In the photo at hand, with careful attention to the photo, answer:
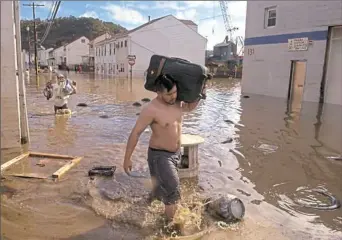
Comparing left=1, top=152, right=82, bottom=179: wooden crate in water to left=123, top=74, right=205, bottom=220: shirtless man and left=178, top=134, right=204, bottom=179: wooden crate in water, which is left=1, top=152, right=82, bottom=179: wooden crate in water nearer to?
left=178, top=134, right=204, bottom=179: wooden crate in water

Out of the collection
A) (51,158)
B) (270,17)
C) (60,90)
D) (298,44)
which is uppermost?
(270,17)

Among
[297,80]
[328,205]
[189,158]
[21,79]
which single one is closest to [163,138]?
[189,158]

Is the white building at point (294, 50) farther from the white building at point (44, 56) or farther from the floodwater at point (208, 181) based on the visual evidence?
the white building at point (44, 56)

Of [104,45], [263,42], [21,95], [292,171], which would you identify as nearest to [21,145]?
[21,95]

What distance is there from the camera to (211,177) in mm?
5605

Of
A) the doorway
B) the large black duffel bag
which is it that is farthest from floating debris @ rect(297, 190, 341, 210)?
the doorway

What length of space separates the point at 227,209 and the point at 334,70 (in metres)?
14.4

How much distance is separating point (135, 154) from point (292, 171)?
9.97 ft

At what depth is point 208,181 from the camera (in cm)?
540

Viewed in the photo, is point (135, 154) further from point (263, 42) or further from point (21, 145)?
point (263, 42)

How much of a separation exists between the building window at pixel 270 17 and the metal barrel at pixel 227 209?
17627 millimetres

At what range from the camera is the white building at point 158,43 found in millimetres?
44719

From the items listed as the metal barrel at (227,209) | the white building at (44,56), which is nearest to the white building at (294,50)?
the metal barrel at (227,209)

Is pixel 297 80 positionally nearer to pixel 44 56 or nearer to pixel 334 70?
pixel 334 70
